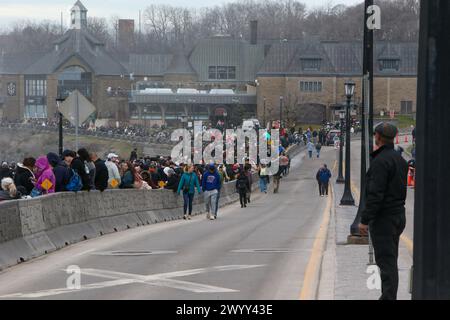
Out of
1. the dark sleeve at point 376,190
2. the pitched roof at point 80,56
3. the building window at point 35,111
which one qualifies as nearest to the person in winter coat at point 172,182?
the dark sleeve at point 376,190

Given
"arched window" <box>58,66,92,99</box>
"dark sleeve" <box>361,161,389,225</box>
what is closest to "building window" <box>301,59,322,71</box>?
"arched window" <box>58,66,92,99</box>

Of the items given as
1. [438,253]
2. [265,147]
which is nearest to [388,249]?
[438,253]

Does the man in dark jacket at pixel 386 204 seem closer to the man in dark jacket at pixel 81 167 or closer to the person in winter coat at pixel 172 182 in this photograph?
the man in dark jacket at pixel 81 167

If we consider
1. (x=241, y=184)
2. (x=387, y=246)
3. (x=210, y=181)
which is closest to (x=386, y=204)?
(x=387, y=246)

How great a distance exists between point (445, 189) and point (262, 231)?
712 inches

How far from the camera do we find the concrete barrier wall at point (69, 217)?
1864 cm

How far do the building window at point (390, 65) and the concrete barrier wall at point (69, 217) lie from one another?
108 m

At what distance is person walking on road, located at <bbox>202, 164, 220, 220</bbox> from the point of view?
→ 33.9 m

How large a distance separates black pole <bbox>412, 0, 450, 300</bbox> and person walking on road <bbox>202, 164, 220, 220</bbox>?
2471 cm

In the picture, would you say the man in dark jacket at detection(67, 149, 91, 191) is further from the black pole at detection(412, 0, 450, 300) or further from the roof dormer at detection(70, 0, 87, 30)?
the roof dormer at detection(70, 0, 87, 30)

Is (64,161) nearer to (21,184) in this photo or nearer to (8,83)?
(21,184)

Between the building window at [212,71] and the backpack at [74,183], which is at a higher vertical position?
the building window at [212,71]

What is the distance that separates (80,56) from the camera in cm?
16812
